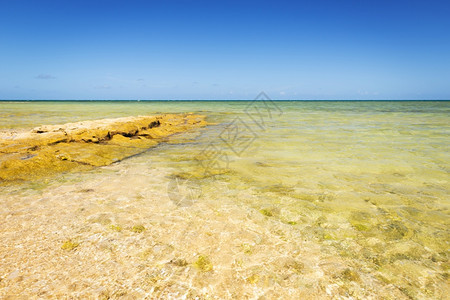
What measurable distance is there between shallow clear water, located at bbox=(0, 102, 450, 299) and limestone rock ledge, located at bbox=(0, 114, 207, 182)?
26.9 inches

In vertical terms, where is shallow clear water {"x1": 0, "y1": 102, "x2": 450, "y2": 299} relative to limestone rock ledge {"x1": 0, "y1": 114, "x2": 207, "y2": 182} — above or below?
below

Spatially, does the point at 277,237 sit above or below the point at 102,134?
below

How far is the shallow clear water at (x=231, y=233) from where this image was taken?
1807 mm

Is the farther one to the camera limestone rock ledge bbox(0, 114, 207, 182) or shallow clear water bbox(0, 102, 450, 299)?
limestone rock ledge bbox(0, 114, 207, 182)

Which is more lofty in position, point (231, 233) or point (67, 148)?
point (67, 148)

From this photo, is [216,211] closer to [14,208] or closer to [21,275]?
[21,275]

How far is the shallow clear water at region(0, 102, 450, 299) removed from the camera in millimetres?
1807

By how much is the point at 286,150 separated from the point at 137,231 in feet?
16.2

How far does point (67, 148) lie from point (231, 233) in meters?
5.49

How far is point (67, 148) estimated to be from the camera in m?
6.01

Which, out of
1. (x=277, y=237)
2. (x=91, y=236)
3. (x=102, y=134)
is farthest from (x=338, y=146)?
(x=102, y=134)

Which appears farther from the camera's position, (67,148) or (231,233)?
(67,148)

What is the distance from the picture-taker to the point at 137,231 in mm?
2465

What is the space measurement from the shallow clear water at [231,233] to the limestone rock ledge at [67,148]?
0.68 meters
